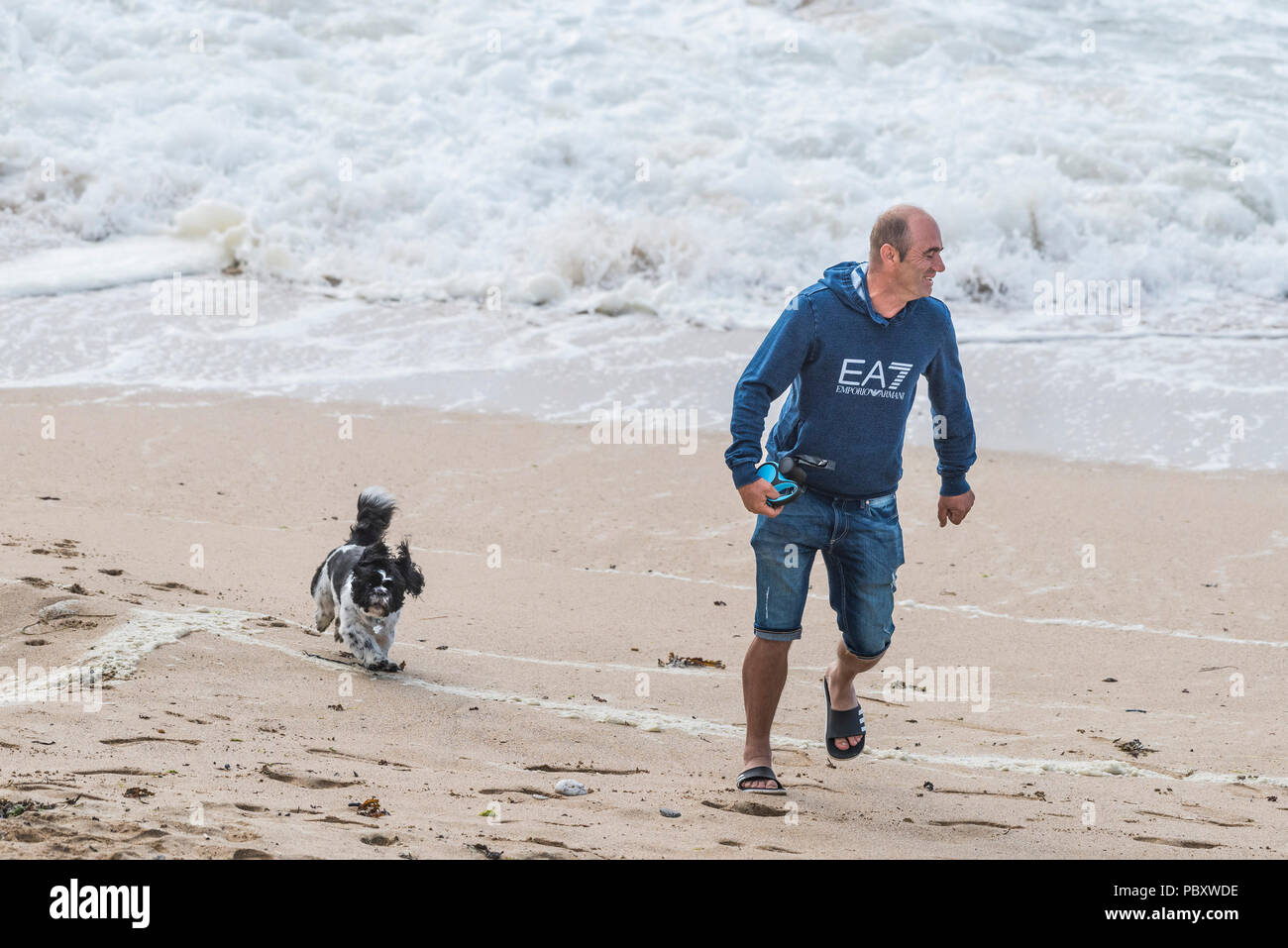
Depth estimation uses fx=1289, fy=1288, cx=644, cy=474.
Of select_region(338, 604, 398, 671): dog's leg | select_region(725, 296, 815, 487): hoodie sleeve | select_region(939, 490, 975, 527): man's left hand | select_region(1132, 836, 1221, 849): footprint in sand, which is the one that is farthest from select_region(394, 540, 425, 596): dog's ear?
select_region(1132, 836, 1221, 849): footprint in sand

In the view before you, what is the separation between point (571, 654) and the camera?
6.21 metres

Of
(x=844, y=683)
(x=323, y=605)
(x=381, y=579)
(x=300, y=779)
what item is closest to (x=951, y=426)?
(x=844, y=683)

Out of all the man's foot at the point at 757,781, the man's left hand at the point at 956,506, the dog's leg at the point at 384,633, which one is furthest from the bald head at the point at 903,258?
the dog's leg at the point at 384,633

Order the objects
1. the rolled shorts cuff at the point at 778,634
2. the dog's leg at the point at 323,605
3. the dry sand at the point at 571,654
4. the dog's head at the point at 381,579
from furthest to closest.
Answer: the dog's leg at the point at 323,605 → the dog's head at the point at 381,579 → the rolled shorts cuff at the point at 778,634 → the dry sand at the point at 571,654

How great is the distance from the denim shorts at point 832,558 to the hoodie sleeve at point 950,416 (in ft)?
0.89

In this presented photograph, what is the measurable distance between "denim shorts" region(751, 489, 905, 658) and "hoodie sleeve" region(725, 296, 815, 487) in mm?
255

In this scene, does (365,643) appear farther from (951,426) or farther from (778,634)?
(951,426)

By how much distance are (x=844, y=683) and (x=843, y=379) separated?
115cm

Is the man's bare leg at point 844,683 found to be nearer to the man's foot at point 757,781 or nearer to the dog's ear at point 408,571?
the man's foot at point 757,781

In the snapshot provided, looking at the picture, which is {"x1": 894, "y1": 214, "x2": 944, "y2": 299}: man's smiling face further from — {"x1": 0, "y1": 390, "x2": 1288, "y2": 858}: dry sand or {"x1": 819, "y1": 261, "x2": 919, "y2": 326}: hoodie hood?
{"x1": 0, "y1": 390, "x2": 1288, "y2": 858}: dry sand

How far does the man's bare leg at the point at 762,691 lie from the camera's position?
4402 mm
